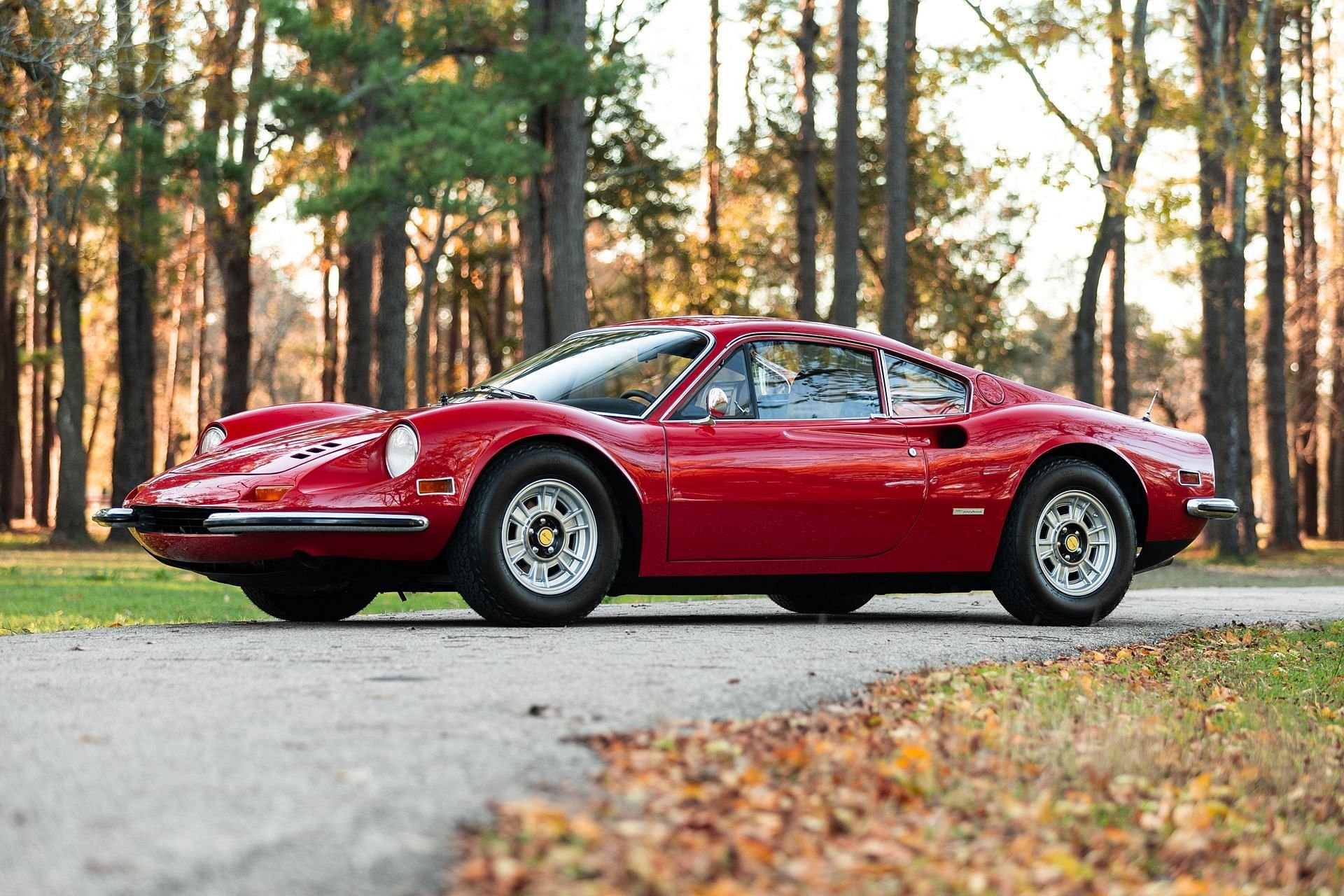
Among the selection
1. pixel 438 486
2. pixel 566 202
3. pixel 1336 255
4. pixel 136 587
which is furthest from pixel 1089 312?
pixel 438 486

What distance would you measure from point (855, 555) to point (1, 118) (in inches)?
501

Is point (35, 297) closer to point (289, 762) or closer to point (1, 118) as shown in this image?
point (1, 118)

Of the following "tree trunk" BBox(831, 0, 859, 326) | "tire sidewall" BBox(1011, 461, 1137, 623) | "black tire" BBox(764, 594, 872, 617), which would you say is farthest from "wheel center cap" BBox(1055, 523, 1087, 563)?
"tree trunk" BBox(831, 0, 859, 326)

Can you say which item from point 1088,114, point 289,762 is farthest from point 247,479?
point 1088,114

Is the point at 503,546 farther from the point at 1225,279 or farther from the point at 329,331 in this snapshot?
the point at 329,331

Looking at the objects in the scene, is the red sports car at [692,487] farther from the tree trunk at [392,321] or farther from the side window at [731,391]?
the tree trunk at [392,321]

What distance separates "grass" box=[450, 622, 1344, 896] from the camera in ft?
10.6

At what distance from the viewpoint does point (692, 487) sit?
7473mm

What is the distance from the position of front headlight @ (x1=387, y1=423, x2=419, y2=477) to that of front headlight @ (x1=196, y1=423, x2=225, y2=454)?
1626mm

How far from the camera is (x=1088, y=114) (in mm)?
24156

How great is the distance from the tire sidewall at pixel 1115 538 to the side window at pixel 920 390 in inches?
23.8

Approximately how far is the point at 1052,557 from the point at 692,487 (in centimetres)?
220

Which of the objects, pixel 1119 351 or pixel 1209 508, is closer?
pixel 1209 508

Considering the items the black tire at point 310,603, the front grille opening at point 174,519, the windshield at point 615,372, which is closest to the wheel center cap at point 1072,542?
the windshield at point 615,372
